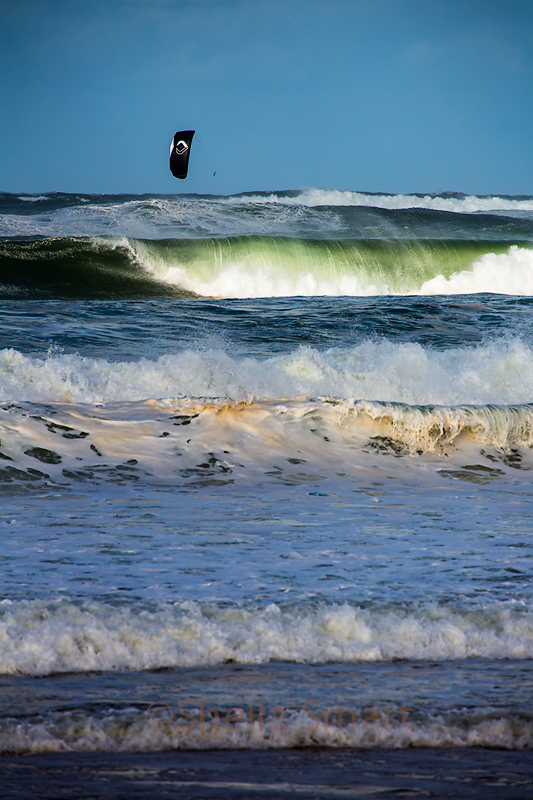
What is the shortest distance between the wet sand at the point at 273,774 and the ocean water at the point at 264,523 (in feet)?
0.20

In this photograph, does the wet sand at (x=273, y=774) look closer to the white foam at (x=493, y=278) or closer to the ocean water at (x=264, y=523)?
the ocean water at (x=264, y=523)

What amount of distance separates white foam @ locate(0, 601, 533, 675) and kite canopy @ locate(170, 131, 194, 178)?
11163mm

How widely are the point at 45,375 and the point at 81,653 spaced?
5.77 m

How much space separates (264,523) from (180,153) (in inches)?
403

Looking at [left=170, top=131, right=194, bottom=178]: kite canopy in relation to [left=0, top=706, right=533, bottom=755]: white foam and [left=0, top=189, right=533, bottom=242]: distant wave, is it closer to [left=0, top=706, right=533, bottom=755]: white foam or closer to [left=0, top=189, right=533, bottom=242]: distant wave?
[left=0, top=189, right=533, bottom=242]: distant wave

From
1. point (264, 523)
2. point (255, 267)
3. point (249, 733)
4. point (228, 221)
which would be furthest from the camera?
point (228, 221)

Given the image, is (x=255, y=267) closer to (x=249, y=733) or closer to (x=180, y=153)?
(x=180, y=153)

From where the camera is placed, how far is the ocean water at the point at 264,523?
2203 mm

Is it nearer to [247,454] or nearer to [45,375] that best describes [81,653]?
[247,454]

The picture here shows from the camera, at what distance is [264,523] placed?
4438 millimetres

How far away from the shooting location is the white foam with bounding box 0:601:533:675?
250 cm

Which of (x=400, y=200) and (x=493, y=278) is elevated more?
(x=400, y=200)

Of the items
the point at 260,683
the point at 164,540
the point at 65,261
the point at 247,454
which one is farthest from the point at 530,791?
the point at 65,261

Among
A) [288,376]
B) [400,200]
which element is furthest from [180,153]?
[400,200]
